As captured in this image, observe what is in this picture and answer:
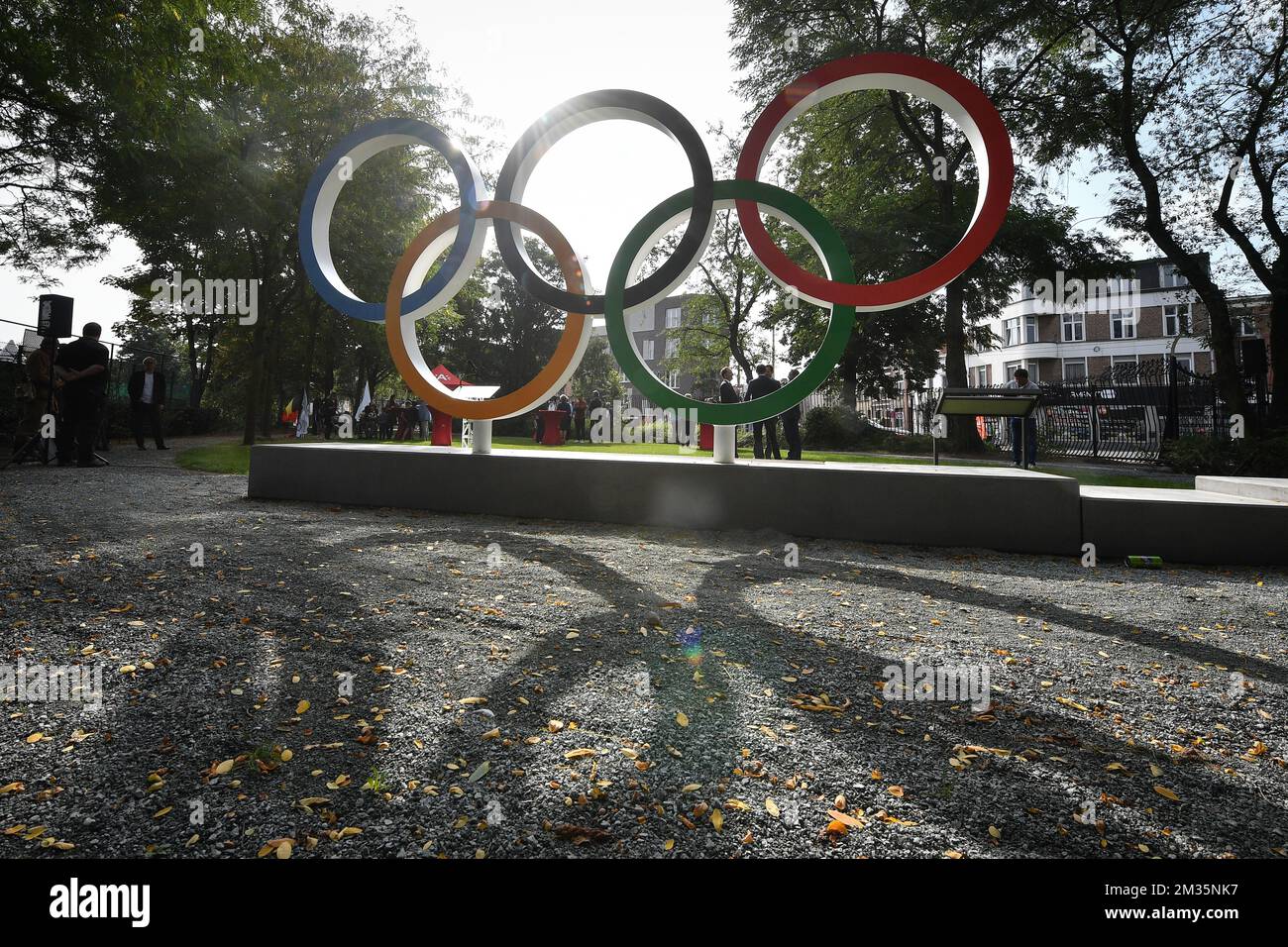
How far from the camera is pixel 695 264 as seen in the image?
26.3 feet

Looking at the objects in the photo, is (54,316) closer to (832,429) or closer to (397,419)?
(397,419)

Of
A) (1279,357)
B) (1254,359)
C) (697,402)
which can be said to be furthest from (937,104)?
(1279,357)

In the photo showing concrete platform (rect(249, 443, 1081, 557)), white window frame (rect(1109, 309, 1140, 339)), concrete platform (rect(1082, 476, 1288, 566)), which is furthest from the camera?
white window frame (rect(1109, 309, 1140, 339))

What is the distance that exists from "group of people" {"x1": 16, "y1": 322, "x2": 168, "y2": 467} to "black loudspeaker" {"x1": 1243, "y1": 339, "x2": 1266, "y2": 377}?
24606mm

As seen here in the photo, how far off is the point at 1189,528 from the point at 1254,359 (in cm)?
1406

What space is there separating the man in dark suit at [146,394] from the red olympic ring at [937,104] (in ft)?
48.8

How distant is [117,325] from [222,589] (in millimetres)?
64234

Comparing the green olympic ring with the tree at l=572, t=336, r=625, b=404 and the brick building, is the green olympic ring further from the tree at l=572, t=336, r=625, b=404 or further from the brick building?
the brick building

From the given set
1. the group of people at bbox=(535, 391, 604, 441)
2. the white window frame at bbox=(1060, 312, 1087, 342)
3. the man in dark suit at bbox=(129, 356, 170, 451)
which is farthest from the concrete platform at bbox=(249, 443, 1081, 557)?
the white window frame at bbox=(1060, 312, 1087, 342)

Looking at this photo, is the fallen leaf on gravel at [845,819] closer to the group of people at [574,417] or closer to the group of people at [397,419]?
the group of people at [574,417]

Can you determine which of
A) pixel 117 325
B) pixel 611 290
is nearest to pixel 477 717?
pixel 611 290

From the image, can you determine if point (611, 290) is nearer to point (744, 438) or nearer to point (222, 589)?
point (222, 589)

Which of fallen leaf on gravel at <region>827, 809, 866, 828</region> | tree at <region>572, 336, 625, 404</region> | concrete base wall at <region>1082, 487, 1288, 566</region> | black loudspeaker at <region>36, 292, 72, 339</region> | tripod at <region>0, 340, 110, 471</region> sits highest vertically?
tree at <region>572, 336, 625, 404</region>

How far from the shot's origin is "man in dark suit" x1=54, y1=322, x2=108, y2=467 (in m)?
11.6
